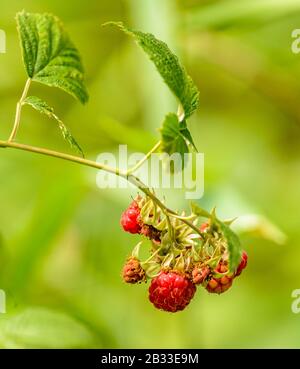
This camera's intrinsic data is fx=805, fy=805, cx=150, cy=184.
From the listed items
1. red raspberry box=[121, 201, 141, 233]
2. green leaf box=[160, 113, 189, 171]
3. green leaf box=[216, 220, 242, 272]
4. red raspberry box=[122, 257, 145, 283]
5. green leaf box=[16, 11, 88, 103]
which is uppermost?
green leaf box=[16, 11, 88, 103]

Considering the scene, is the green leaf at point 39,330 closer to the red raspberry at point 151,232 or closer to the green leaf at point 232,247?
the red raspberry at point 151,232

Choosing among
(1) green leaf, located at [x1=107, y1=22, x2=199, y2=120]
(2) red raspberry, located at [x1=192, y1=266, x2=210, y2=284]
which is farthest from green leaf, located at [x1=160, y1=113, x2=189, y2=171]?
(2) red raspberry, located at [x1=192, y1=266, x2=210, y2=284]

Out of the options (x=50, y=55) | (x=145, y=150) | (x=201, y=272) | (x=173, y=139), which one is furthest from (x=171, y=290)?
(x=145, y=150)

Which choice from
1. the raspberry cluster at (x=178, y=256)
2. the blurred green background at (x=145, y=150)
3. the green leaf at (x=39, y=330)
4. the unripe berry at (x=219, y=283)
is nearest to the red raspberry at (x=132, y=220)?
the raspberry cluster at (x=178, y=256)

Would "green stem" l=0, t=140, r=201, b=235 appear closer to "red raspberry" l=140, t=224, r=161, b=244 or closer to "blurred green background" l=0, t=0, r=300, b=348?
"red raspberry" l=140, t=224, r=161, b=244

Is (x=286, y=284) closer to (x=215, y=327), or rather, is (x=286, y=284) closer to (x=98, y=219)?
(x=215, y=327)

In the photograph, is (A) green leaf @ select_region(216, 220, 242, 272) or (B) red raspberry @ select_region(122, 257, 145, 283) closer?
(A) green leaf @ select_region(216, 220, 242, 272)

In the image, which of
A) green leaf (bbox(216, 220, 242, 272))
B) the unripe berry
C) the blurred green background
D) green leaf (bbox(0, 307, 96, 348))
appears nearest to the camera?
green leaf (bbox(216, 220, 242, 272))
